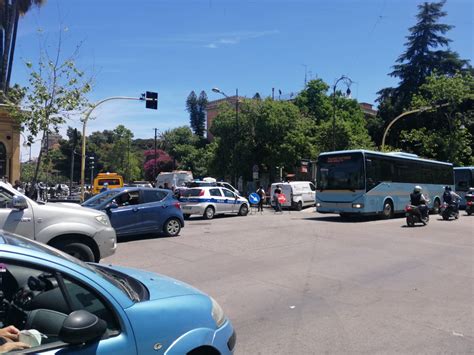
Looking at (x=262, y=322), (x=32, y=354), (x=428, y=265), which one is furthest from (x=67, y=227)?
(x=428, y=265)

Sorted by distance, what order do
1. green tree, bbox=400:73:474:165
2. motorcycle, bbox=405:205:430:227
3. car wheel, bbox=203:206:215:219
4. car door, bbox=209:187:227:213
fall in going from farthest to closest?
green tree, bbox=400:73:474:165, car door, bbox=209:187:227:213, car wheel, bbox=203:206:215:219, motorcycle, bbox=405:205:430:227

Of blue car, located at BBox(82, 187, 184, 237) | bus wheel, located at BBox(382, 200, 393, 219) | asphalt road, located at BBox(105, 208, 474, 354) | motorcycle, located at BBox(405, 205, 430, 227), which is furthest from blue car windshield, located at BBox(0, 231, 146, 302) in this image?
bus wheel, located at BBox(382, 200, 393, 219)

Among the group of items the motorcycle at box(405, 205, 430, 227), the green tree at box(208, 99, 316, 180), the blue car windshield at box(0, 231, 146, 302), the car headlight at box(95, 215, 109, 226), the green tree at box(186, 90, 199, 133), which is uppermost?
the green tree at box(186, 90, 199, 133)

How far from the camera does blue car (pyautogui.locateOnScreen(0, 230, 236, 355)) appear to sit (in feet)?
8.63

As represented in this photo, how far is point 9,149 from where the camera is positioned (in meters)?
28.3

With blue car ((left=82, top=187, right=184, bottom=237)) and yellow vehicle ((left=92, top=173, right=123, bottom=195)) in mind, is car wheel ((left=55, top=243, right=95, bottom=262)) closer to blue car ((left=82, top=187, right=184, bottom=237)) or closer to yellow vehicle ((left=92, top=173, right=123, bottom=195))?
blue car ((left=82, top=187, right=184, bottom=237))

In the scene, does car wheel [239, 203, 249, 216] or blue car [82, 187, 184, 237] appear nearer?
blue car [82, 187, 184, 237]

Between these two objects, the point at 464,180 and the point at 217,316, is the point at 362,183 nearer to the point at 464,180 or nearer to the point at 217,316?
the point at 217,316

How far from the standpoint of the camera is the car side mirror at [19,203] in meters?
7.77

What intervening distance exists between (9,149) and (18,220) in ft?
74.4

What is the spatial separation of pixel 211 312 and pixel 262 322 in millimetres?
2721

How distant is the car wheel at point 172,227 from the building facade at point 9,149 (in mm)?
17207

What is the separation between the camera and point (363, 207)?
66.6 ft

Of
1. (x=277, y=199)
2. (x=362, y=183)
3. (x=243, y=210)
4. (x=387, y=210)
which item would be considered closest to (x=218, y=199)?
(x=243, y=210)
